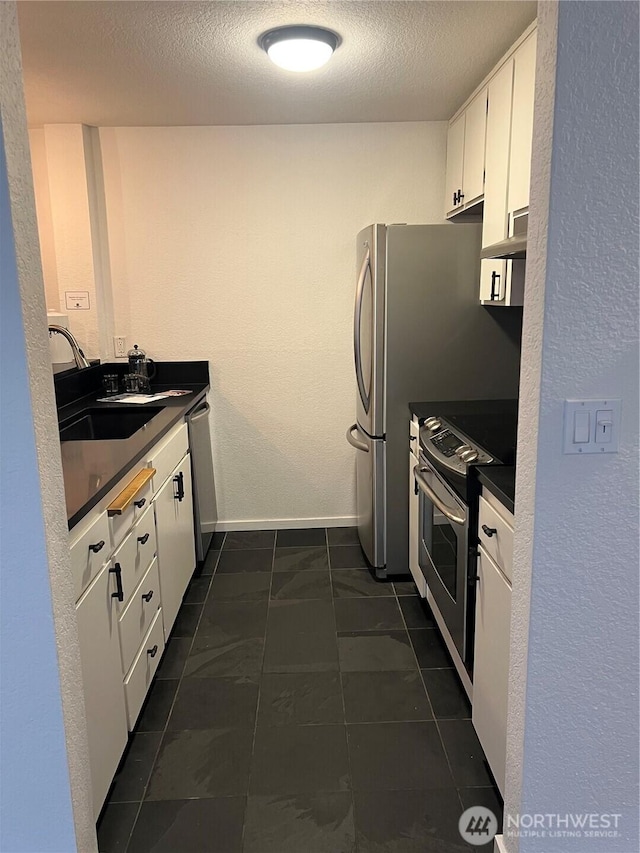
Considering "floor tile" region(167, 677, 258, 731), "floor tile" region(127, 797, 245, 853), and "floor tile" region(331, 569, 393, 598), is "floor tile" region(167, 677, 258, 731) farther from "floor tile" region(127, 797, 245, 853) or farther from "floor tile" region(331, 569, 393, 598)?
"floor tile" region(331, 569, 393, 598)

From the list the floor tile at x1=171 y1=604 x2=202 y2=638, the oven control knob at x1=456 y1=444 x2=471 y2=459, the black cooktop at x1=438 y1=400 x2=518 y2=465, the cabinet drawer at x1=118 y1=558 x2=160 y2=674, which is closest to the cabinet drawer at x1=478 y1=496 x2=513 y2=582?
the black cooktop at x1=438 y1=400 x2=518 y2=465

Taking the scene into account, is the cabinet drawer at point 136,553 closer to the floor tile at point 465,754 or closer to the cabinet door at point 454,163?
the floor tile at point 465,754

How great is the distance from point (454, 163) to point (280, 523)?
2276 millimetres

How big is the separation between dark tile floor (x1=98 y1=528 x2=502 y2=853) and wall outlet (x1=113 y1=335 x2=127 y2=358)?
1.49 m

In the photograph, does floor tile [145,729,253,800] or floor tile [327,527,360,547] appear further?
floor tile [327,527,360,547]

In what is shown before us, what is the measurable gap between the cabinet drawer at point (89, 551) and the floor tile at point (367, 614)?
1331 millimetres

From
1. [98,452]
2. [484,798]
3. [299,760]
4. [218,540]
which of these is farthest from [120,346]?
[484,798]

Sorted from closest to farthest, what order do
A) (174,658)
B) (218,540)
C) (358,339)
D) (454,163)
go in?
1. (174,658)
2. (358,339)
3. (454,163)
4. (218,540)

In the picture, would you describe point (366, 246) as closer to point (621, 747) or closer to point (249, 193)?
point (249, 193)

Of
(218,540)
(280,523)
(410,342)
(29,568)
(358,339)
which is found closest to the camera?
(29,568)

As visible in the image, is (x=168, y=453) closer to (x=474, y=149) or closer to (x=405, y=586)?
(x=405, y=586)

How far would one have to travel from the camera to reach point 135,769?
77.1 inches

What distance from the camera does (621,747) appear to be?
4.52ft

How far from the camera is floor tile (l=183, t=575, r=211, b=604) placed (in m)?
3.06
